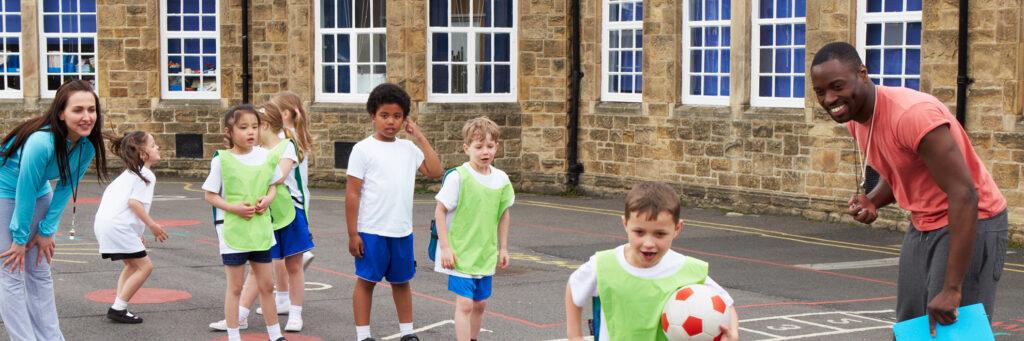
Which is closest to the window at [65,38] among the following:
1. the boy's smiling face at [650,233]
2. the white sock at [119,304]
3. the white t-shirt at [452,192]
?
the white sock at [119,304]

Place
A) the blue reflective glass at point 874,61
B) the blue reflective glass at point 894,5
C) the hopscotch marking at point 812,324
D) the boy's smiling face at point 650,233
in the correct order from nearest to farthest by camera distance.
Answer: the boy's smiling face at point 650,233, the hopscotch marking at point 812,324, the blue reflective glass at point 894,5, the blue reflective glass at point 874,61

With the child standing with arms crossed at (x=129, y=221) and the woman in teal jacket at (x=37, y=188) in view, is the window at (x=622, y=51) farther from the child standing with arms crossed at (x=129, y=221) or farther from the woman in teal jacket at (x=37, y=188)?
the woman in teal jacket at (x=37, y=188)

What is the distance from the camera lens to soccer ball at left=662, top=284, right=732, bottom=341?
505 cm

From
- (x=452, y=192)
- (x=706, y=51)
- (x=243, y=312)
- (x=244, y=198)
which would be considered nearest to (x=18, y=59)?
(x=706, y=51)

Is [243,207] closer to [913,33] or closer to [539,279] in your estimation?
[539,279]

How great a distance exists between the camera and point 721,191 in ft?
60.5

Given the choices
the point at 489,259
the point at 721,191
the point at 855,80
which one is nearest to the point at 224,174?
the point at 489,259

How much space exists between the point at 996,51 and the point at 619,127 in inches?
242

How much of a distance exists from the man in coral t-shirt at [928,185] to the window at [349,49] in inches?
629

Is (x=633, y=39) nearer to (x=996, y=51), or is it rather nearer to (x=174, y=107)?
(x=996, y=51)

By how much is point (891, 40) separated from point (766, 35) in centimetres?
200

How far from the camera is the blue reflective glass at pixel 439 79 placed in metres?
21.1

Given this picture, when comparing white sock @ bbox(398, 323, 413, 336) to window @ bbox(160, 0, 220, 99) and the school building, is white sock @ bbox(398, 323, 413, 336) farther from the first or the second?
window @ bbox(160, 0, 220, 99)

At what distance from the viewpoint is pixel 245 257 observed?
28.7 feet
